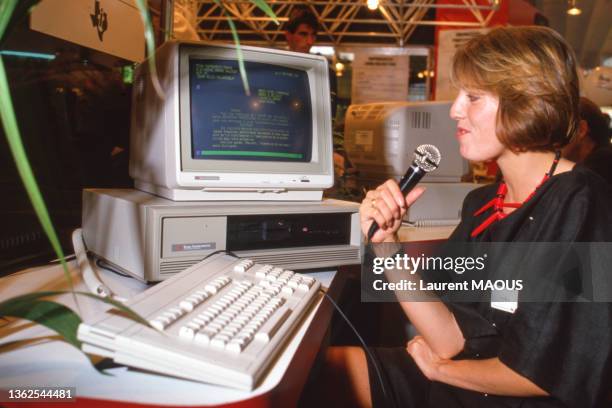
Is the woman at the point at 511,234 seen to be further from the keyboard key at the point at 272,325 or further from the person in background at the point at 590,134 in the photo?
the person in background at the point at 590,134

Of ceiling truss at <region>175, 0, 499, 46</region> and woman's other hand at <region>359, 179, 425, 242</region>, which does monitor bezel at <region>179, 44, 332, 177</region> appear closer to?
woman's other hand at <region>359, 179, 425, 242</region>

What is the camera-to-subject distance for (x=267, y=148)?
1.07m

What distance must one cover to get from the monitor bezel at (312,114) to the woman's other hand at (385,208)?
0.55 feet

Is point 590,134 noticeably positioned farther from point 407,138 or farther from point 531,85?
point 531,85

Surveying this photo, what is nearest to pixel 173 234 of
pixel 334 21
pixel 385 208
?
pixel 385 208

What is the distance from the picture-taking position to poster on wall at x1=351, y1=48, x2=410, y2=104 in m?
6.07

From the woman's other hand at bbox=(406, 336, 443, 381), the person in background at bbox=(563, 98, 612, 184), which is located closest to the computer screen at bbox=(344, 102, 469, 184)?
the woman's other hand at bbox=(406, 336, 443, 381)

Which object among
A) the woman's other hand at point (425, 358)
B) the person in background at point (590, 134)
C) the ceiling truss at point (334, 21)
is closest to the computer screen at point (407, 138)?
the woman's other hand at point (425, 358)

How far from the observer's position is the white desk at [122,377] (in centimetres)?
48

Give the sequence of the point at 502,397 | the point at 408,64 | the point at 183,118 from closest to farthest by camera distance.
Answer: the point at 502,397
the point at 183,118
the point at 408,64

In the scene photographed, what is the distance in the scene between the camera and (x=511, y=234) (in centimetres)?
96

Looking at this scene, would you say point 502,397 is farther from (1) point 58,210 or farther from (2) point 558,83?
(1) point 58,210

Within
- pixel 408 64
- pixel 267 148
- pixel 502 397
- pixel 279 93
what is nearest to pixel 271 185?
pixel 267 148

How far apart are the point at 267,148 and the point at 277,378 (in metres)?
0.64
